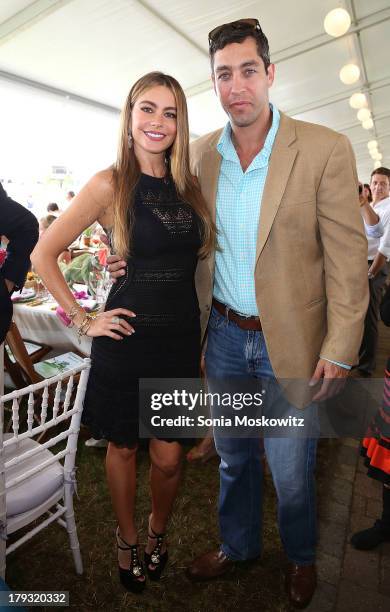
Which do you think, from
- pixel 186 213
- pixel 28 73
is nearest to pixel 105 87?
pixel 28 73

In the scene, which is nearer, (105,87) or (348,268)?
(348,268)

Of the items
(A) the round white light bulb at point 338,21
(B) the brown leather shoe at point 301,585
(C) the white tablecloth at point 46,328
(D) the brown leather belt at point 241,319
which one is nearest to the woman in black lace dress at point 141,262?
(D) the brown leather belt at point 241,319

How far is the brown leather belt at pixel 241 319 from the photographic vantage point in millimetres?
1380

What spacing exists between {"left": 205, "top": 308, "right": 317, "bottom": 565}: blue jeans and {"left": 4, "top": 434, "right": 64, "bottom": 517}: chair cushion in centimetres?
65

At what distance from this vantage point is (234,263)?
139 centimetres

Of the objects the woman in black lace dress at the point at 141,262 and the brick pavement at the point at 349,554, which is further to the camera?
the brick pavement at the point at 349,554

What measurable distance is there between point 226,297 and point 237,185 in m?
0.41

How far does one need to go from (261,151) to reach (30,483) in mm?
1426

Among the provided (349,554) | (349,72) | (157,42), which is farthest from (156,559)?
(349,72)

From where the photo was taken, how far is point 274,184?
1257 mm

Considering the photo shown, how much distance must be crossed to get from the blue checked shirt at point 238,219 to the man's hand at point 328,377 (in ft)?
0.09

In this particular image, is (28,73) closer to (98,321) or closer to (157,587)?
(98,321)

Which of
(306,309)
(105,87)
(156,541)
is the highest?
(105,87)

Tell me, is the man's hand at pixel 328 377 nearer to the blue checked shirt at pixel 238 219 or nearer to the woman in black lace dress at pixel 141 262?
the blue checked shirt at pixel 238 219
